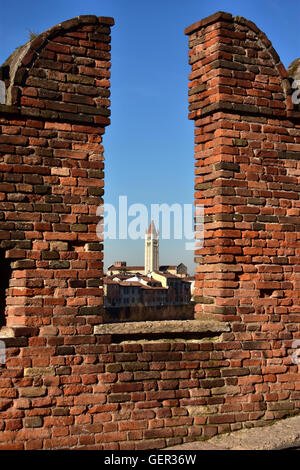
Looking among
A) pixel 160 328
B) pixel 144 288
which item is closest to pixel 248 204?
pixel 160 328

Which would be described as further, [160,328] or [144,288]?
[144,288]

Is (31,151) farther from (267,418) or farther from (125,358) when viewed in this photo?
(267,418)

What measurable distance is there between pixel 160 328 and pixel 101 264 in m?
0.80

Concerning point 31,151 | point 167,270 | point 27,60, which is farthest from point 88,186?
point 167,270

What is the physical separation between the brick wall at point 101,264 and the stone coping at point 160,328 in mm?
13

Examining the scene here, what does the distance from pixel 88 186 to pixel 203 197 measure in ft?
3.94


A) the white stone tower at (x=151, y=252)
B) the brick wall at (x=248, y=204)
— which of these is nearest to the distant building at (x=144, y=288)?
the white stone tower at (x=151, y=252)

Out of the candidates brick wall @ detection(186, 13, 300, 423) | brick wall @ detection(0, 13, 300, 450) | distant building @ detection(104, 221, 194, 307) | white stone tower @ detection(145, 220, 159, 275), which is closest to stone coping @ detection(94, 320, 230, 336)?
brick wall @ detection(0, 13, 300, 450)

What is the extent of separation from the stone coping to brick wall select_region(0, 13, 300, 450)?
0.01 meters

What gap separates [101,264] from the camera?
450cm

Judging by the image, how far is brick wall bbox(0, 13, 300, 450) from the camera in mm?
4246

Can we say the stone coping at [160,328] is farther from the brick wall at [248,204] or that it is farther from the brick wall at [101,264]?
the brick wall at [248,204]

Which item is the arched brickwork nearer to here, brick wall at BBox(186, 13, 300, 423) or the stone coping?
the stone coping

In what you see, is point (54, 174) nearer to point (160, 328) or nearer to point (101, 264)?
point (101, 264)
